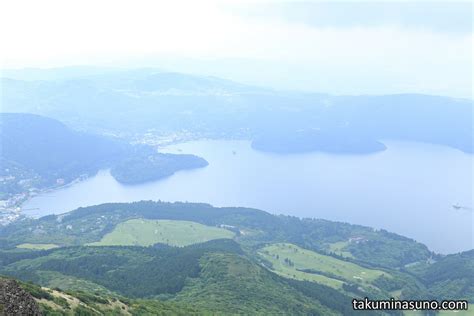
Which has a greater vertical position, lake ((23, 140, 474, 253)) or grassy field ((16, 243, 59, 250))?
lake ((23, 140, 474, 253))

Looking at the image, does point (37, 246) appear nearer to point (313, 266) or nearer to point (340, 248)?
point (313, 266)

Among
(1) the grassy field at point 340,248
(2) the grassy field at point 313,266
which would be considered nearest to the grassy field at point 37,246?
(2) the grassy field at point 313,266

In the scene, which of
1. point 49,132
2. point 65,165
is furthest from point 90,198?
point 49,132

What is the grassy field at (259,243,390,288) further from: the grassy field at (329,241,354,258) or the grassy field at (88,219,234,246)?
the grassy field at (88,219,234,246)

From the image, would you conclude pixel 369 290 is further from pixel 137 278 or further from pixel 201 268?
pixel 137 278

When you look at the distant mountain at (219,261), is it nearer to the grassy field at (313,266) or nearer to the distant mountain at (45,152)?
the grassy field at (313,266)

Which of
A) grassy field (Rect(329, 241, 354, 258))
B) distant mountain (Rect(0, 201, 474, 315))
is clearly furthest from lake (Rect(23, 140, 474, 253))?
grassy field (Rect(329, 241, 354, 258))
